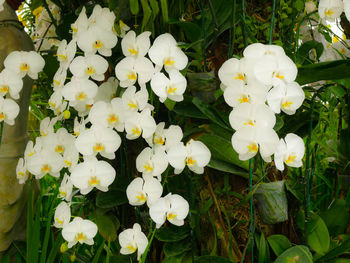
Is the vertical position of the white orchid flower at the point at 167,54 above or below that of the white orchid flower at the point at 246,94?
above

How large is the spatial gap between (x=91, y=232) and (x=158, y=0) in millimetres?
527

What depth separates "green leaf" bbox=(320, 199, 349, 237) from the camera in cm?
103

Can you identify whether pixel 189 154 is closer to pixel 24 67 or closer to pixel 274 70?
pixel 274 70

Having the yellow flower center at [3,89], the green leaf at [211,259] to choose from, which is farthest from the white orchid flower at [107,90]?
the green leaf at [211,259]

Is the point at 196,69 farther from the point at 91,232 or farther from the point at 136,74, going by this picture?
the point at 91,232

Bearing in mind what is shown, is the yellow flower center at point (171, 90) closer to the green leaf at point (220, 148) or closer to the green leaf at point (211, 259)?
the green leaf at point (220, 148)

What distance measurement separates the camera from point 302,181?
117 centimetres

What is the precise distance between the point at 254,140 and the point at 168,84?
193 millimetres

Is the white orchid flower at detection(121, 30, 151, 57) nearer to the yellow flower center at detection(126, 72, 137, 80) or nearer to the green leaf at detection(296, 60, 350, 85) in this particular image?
the yellow flower center at detection(126, 72, 137, 80)

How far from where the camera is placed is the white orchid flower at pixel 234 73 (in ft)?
2.41

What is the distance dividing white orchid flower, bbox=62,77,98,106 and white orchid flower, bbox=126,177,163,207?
0.21 m

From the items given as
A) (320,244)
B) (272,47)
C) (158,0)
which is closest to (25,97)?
(158,0)

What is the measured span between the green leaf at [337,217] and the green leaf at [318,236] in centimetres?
8

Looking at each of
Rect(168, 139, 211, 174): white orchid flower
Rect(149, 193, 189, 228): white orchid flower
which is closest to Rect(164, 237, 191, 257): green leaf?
Rect(149, 193, 189, 228): white orchid flower
